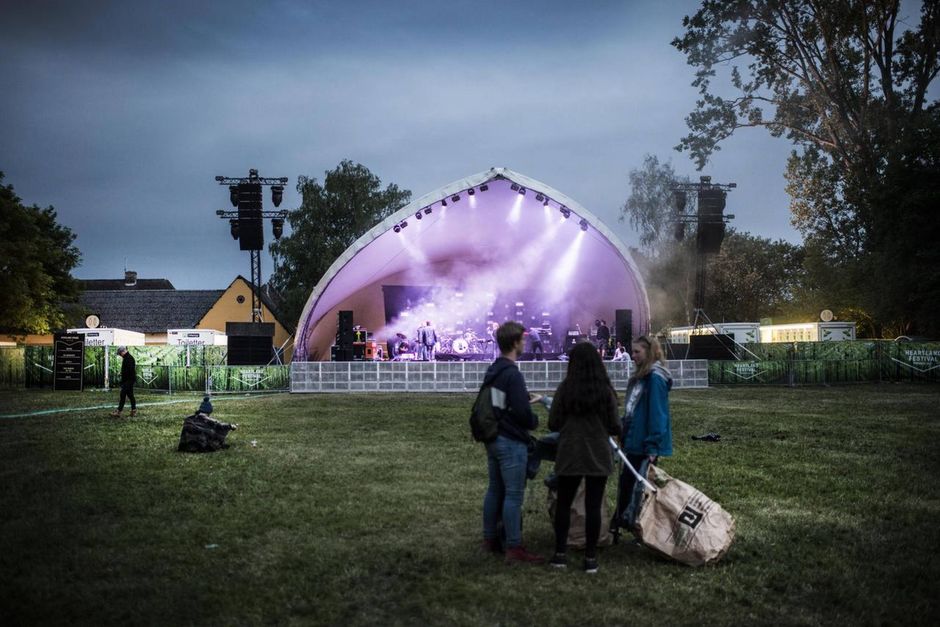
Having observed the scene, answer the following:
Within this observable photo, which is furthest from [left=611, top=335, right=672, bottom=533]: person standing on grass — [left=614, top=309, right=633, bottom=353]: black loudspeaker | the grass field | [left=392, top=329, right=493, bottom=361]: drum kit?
[left=392, top=329, right=493, bottom=361]: drum kit

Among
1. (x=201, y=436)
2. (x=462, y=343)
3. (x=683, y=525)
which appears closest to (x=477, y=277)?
(x=462, y=343)

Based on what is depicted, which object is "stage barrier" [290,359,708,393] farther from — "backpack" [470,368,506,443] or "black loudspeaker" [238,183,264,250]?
"backpack" [470,368,506,443]

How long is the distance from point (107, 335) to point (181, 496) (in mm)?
19049

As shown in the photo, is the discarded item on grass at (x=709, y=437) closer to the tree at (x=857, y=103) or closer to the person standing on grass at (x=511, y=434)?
the person standing on grass at (x=511, y=434)

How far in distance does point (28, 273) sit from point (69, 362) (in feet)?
50.7

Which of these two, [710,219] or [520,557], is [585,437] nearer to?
[520,557]

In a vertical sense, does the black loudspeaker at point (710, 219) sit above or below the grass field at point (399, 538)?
above

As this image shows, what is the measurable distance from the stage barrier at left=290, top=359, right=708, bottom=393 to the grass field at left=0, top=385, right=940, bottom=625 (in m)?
9.32

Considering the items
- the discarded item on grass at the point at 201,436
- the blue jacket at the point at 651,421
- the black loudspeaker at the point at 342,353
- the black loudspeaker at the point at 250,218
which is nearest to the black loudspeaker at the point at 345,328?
the black loudspeaker at the point at 342,353

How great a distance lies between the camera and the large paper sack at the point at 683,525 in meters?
4.62

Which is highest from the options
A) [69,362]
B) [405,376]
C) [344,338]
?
[344,338]

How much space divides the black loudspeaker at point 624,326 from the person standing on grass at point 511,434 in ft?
63.7

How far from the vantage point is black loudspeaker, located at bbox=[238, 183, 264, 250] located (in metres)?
26.1

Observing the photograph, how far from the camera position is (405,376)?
2012 cm
